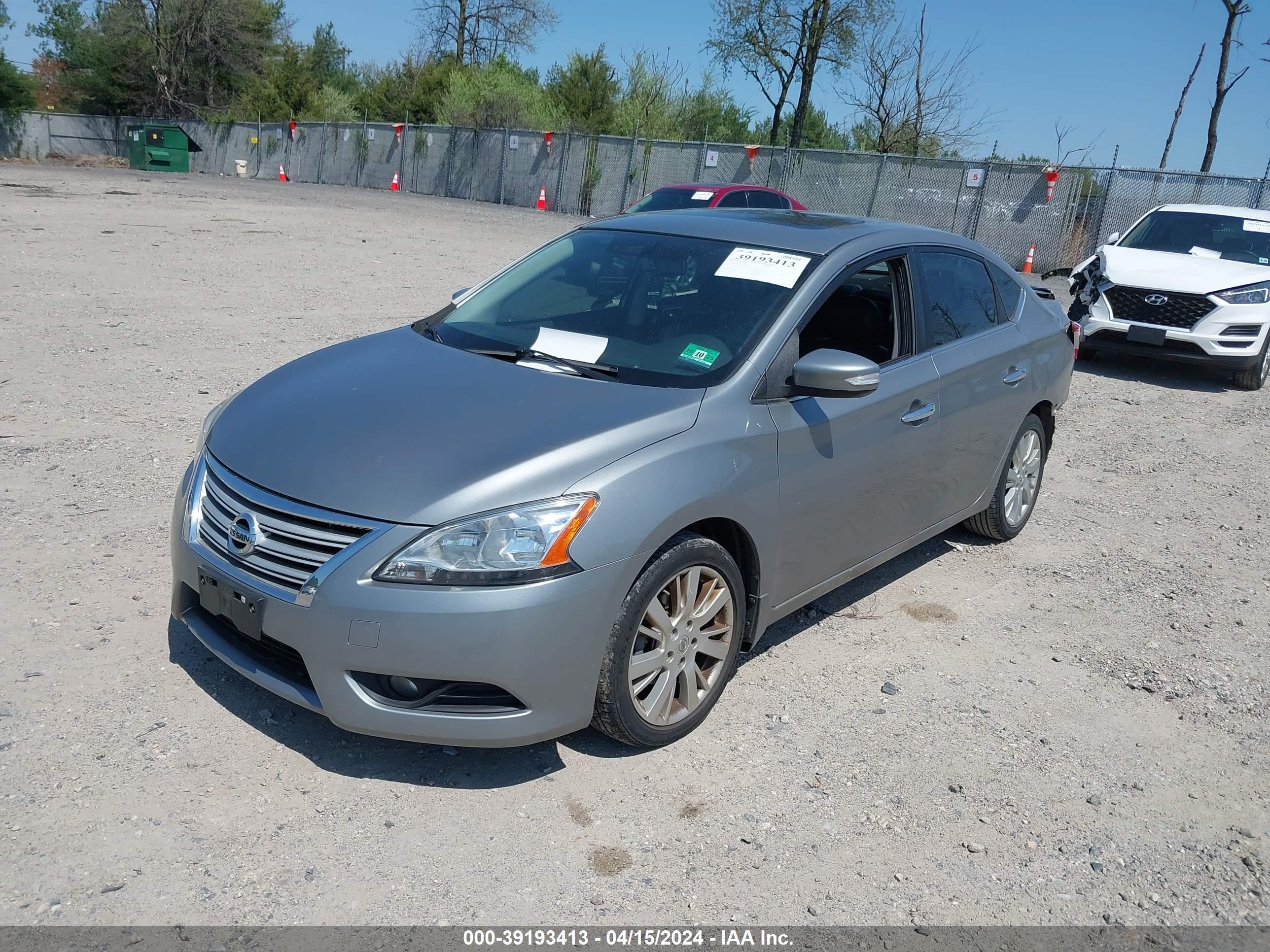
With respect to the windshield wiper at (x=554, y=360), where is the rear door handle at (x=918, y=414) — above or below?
below

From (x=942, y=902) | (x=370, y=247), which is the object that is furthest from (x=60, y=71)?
(x=942, y=902)

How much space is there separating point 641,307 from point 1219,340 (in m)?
8.67

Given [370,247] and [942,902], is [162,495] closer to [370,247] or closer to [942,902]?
[942,902]

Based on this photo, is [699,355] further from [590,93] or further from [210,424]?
[590,93]

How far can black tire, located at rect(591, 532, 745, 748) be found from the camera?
329cm

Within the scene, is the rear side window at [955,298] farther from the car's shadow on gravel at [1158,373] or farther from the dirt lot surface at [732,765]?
the car's shadow on gravel at [1158,373]

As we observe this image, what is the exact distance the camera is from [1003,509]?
5691 millimetres

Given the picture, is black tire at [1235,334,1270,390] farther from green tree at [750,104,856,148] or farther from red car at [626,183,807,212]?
green tree at [750,104,856,148]

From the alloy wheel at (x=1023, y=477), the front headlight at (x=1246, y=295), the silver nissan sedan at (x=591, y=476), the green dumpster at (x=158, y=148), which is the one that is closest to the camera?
the silver nissan sedan at (x=591, y=476)

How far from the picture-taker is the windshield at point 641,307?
3918 mm

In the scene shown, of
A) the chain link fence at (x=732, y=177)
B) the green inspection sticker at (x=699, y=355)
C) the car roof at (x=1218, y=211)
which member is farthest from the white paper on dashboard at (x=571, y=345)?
the chain link fence at (x=732, y=177)

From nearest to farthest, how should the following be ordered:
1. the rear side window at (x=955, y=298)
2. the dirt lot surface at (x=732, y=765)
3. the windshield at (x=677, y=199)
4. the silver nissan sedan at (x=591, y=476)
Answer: the dirt lot surface at (x=732, y=765)
the silver nissan sedan at (x=591, y=476)
the rear side window at (x=955, y=298)
the windshield at (x=677, y=199)

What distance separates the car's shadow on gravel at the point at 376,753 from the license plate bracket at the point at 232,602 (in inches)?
16.2

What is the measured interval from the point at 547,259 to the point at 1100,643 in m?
3.06
